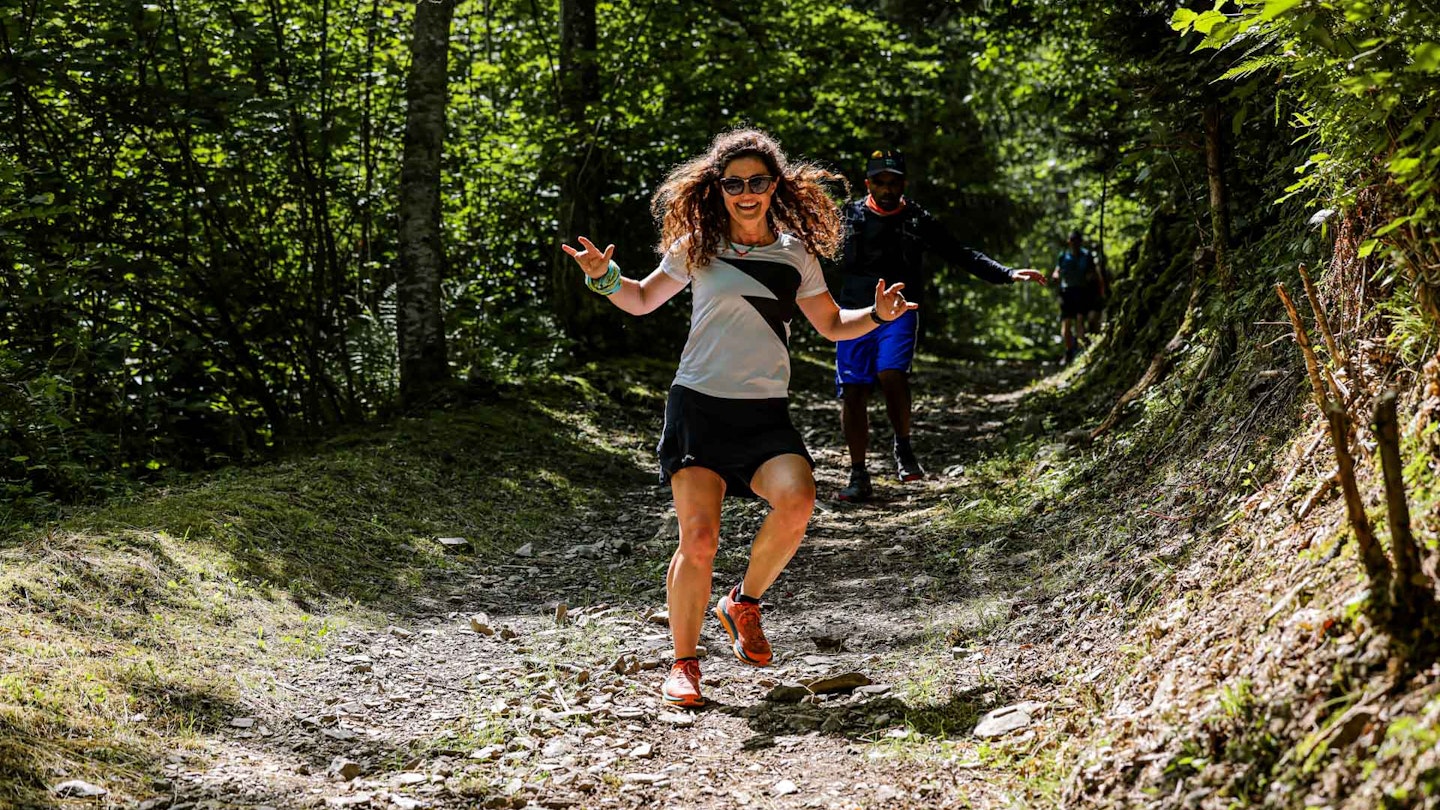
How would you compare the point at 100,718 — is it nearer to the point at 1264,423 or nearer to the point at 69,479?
the point at 69,479

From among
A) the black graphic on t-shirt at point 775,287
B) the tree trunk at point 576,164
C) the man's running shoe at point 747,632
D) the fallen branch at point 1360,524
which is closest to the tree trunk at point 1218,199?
the black graphic on t-shirt at point 775,287

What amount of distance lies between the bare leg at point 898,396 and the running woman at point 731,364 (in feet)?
12.9

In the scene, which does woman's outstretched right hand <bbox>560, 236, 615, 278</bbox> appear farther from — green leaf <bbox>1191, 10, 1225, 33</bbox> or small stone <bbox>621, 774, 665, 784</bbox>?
green leaf <bbox>1191, 10, 1225, 33</bbox>

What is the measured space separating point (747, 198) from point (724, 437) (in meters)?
1.06

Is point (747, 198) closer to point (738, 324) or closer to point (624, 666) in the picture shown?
point (738, 324)

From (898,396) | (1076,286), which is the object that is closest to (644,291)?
(898,396)

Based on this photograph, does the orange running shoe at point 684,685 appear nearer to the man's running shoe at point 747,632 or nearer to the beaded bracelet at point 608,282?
the man's running shoe at point 747,632

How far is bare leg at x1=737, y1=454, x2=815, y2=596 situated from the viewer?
483cm

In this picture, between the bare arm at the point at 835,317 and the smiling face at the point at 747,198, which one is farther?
the bare arm at the point at 835,317

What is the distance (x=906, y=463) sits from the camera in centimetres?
975

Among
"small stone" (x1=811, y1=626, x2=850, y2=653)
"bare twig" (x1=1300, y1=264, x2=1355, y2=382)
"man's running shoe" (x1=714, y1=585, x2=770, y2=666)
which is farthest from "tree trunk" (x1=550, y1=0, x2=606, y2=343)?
"bare twig" (x1=1300, y1=264, x2=1355, y2=382)

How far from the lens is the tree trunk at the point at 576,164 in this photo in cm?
1390

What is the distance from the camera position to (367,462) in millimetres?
9023

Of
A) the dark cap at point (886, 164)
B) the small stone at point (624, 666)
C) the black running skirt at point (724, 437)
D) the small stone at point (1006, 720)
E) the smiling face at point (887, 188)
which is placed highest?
the dark cap at point (886, 164)
